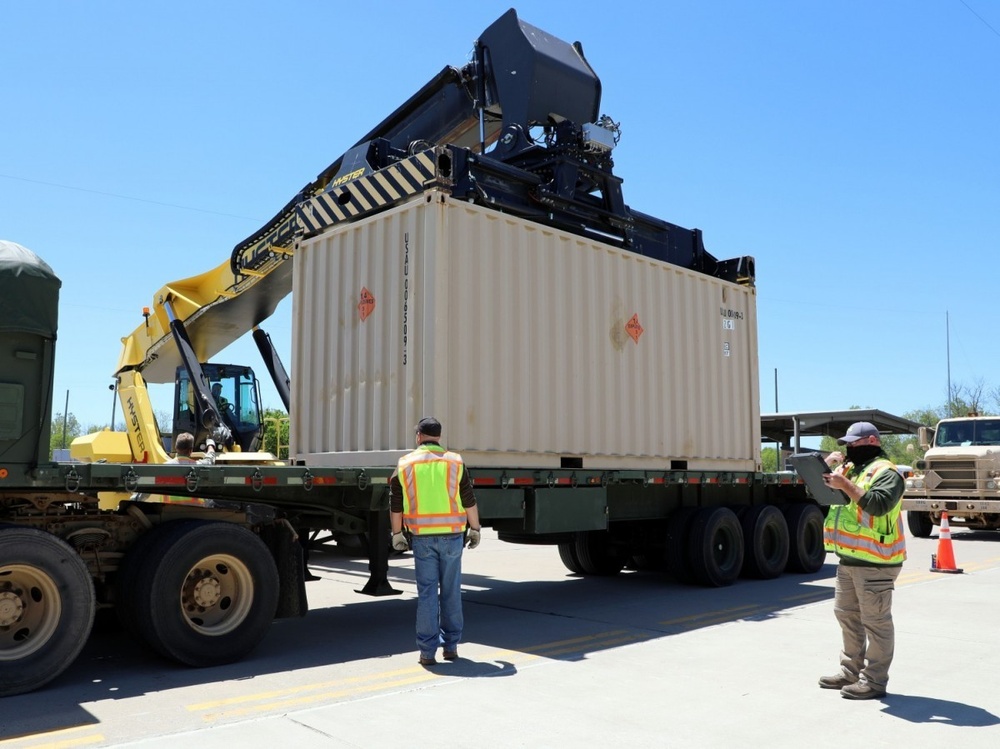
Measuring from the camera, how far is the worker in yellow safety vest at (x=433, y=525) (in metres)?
6.61

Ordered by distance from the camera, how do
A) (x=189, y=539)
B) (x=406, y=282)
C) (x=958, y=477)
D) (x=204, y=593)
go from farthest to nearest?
(x=958, y=477) < (x=406, y=282) < (x=204, y=593) < (x=189, y=539)

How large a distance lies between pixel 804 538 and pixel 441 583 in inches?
295

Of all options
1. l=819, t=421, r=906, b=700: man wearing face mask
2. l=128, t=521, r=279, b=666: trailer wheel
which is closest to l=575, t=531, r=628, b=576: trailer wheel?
Result: l=128, t=521, r=279, b=666: trailer wheel

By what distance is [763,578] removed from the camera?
11727 mm

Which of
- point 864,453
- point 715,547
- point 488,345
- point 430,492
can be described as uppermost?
point 488,345

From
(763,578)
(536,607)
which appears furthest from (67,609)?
(763,578)

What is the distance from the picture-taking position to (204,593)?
651 cm

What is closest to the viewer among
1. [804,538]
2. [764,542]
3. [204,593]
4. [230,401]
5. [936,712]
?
[936,712]

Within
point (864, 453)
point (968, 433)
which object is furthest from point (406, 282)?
point (968, 433)

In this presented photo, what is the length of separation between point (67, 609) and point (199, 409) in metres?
7.47

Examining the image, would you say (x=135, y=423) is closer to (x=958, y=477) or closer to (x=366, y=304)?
(x=366, y=304)

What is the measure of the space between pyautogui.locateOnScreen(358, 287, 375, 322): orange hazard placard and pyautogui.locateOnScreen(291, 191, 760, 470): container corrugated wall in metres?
0.01

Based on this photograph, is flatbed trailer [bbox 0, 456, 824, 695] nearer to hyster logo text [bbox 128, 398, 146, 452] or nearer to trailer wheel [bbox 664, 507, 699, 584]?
trailer wheel [bbox 664, 507, 699, 584]

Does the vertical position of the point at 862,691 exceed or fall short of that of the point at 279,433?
it falls short
